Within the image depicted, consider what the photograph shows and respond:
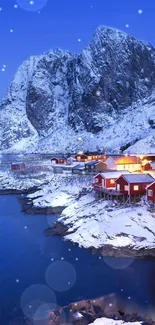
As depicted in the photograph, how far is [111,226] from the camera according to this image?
3391 centimetres

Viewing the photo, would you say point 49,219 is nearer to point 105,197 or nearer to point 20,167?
point 105,197

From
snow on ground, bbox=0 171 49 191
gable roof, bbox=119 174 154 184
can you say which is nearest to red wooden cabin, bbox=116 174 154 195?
gable roof, bbox=119 174 154 184

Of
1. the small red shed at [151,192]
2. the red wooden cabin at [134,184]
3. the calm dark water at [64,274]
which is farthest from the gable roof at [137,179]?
the calm dark water at [64,274]

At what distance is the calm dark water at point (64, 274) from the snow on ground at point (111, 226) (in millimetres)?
1857

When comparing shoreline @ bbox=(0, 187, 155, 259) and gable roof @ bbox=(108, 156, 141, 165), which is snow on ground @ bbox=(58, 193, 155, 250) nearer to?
shoreline @ bbox=(0, 187, 155, 259)

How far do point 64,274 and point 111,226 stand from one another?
797cm

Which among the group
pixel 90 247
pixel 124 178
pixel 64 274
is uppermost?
pixel 124 178

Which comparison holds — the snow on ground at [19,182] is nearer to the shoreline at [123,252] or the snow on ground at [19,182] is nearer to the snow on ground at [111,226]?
the snow on ground at [111,226]

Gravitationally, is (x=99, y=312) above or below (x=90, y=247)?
below

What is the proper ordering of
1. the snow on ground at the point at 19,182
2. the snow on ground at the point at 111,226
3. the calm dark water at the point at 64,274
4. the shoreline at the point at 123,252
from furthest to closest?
1. the snow on ground at the point at 19,182
2. the snow on ground at the point at 111,226
3. the shoreline at the point at 123,252
4. the calm dark water at the point at 64,274

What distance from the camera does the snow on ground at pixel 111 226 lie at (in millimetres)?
31503

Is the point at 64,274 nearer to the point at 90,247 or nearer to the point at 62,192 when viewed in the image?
the point at 90,247

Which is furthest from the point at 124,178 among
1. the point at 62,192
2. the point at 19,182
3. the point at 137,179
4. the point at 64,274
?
the point at 19,182

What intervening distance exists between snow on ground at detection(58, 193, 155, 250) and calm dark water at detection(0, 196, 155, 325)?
186 cm
